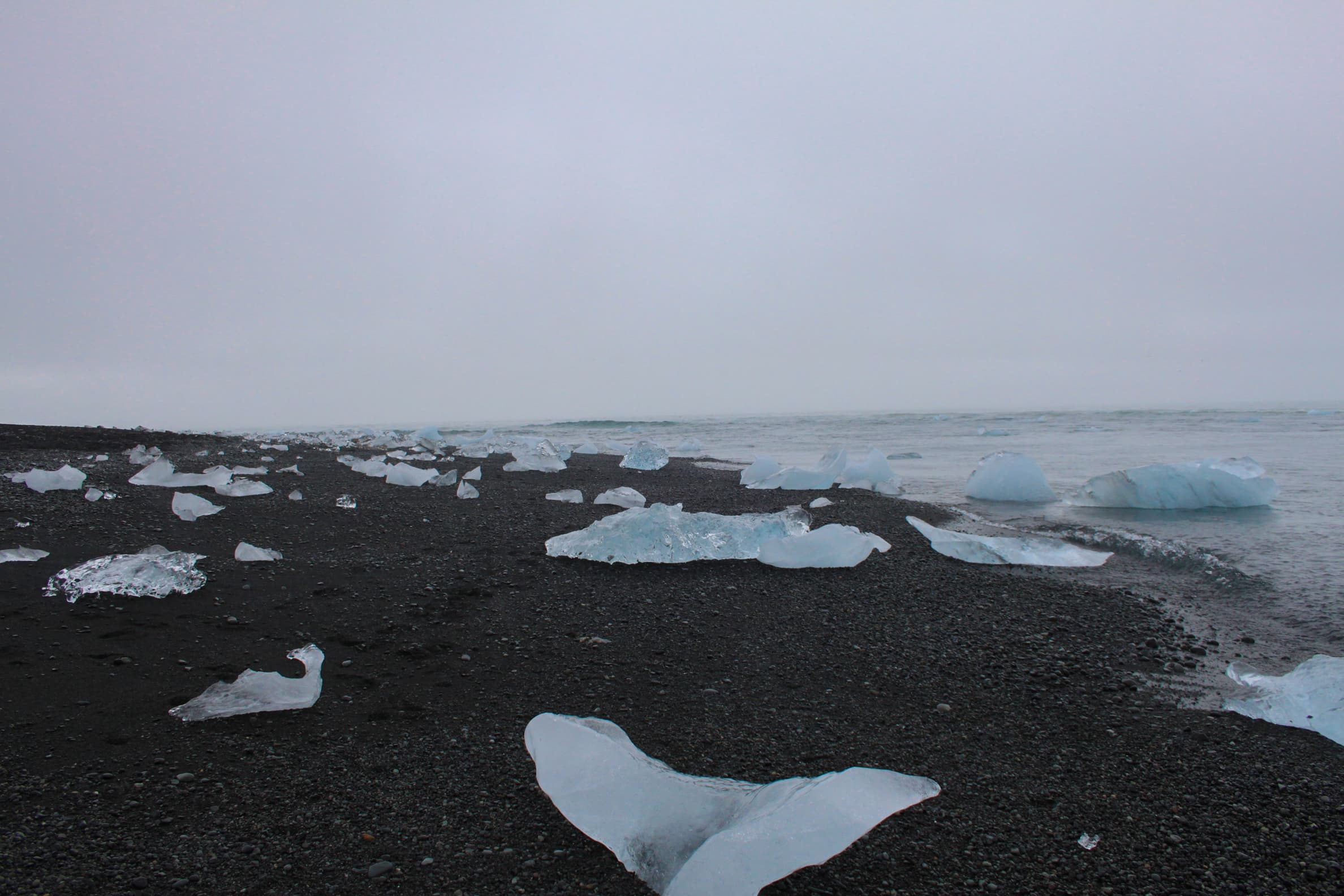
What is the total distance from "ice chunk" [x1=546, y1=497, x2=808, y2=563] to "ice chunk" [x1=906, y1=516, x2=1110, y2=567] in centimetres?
100

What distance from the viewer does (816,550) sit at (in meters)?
3.54

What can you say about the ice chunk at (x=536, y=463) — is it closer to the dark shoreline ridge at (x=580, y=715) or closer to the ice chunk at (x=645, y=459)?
the ice chunk at (x=645, y=459)

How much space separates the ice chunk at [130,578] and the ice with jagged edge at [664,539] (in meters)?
1.63

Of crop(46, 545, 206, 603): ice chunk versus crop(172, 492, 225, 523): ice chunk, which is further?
crop(172, 492, 225, 523): ice chunk

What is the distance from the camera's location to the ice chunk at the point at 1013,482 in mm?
6188

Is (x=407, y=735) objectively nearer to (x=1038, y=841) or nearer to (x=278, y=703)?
(x=278, y=703)

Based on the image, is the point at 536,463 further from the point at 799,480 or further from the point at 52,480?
the point at 52,480

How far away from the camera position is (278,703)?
1.74 meters

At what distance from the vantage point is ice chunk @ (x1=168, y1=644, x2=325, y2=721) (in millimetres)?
1676

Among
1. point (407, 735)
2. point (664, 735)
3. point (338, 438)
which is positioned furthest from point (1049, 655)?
point (338, 438)

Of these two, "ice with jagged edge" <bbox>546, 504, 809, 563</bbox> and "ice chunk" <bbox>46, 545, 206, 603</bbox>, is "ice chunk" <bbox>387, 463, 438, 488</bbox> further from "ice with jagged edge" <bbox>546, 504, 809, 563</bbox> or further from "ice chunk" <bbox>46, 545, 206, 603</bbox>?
"ice chunk" <bbox>46, 545, 206, 603</bbox>

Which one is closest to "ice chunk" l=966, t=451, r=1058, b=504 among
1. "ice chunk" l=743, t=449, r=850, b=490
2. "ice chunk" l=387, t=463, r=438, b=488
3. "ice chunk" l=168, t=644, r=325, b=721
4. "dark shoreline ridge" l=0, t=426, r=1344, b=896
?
"ice chunk" l=743, t=449, r=850, b=490

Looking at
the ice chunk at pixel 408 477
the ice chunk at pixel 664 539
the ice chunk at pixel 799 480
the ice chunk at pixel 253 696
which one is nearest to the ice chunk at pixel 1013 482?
the ice chunk at pixel 799 480

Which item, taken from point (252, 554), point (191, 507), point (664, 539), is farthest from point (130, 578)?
point (664, 539)
